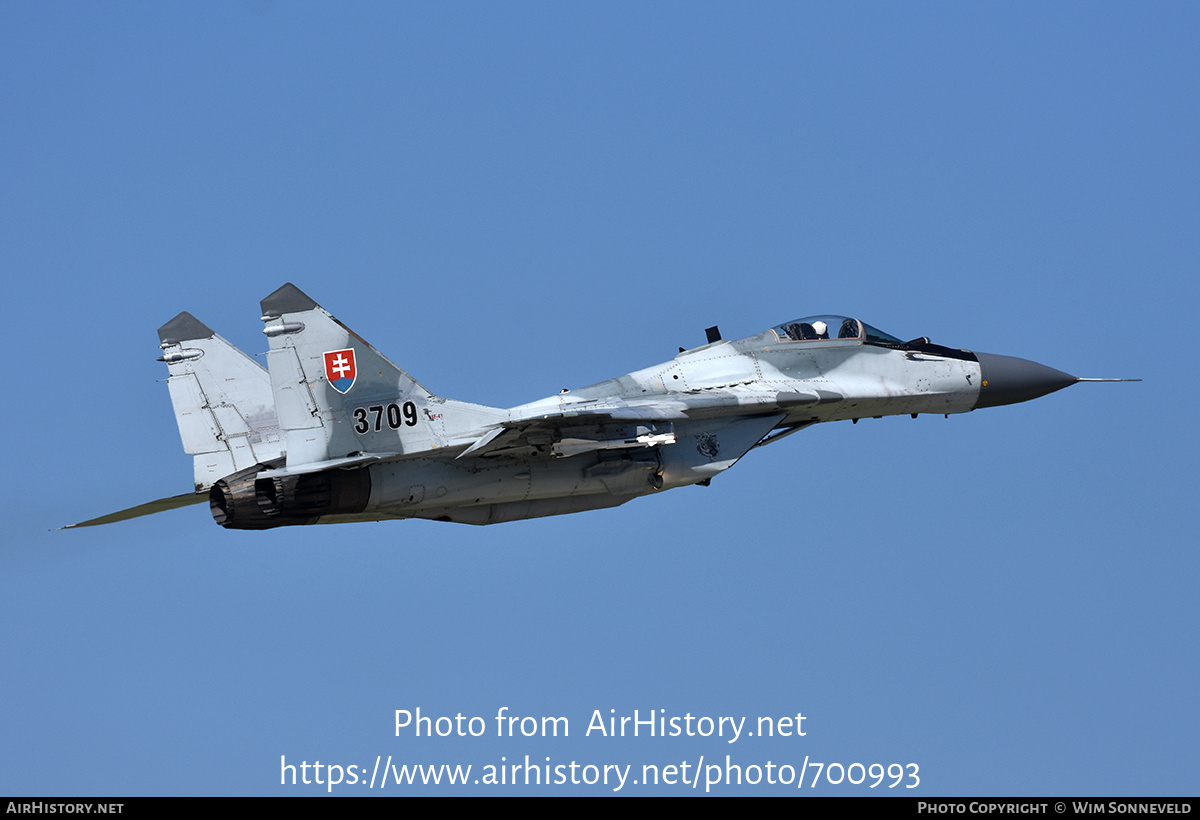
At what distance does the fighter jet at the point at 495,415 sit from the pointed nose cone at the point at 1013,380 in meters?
0.03

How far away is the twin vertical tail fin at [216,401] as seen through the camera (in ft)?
79.0

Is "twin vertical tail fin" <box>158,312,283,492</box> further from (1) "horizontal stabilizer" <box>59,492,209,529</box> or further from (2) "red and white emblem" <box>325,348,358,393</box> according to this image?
(2) "red and white emblem" <box>325,348,358,393</box>

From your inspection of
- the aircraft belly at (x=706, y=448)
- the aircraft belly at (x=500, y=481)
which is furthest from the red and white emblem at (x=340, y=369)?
the aircraft belly at (x=706, y=448)

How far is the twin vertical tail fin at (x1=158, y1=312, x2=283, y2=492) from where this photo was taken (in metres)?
24.1

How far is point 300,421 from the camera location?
20.6 metres

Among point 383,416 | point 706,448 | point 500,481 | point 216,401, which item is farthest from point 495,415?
point 216,401

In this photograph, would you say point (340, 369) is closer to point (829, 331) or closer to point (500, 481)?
point (500, 481)

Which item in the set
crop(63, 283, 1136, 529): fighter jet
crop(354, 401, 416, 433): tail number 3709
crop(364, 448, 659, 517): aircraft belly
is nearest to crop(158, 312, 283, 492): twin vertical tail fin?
crop(63, 283, 1136, 529): fighter jet

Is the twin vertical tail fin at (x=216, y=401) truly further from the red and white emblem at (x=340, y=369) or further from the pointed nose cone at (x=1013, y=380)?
the pointed nose cone at (x=1013, y=380)

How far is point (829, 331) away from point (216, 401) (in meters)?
9.47

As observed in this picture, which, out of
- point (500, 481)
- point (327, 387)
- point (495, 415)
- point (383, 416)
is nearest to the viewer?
point (327, 387)

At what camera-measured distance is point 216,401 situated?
24375 millimetres

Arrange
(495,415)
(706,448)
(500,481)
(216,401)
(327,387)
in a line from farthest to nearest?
(216,401) < (706,448) < (500,481) < (495,415) < (327,387)
